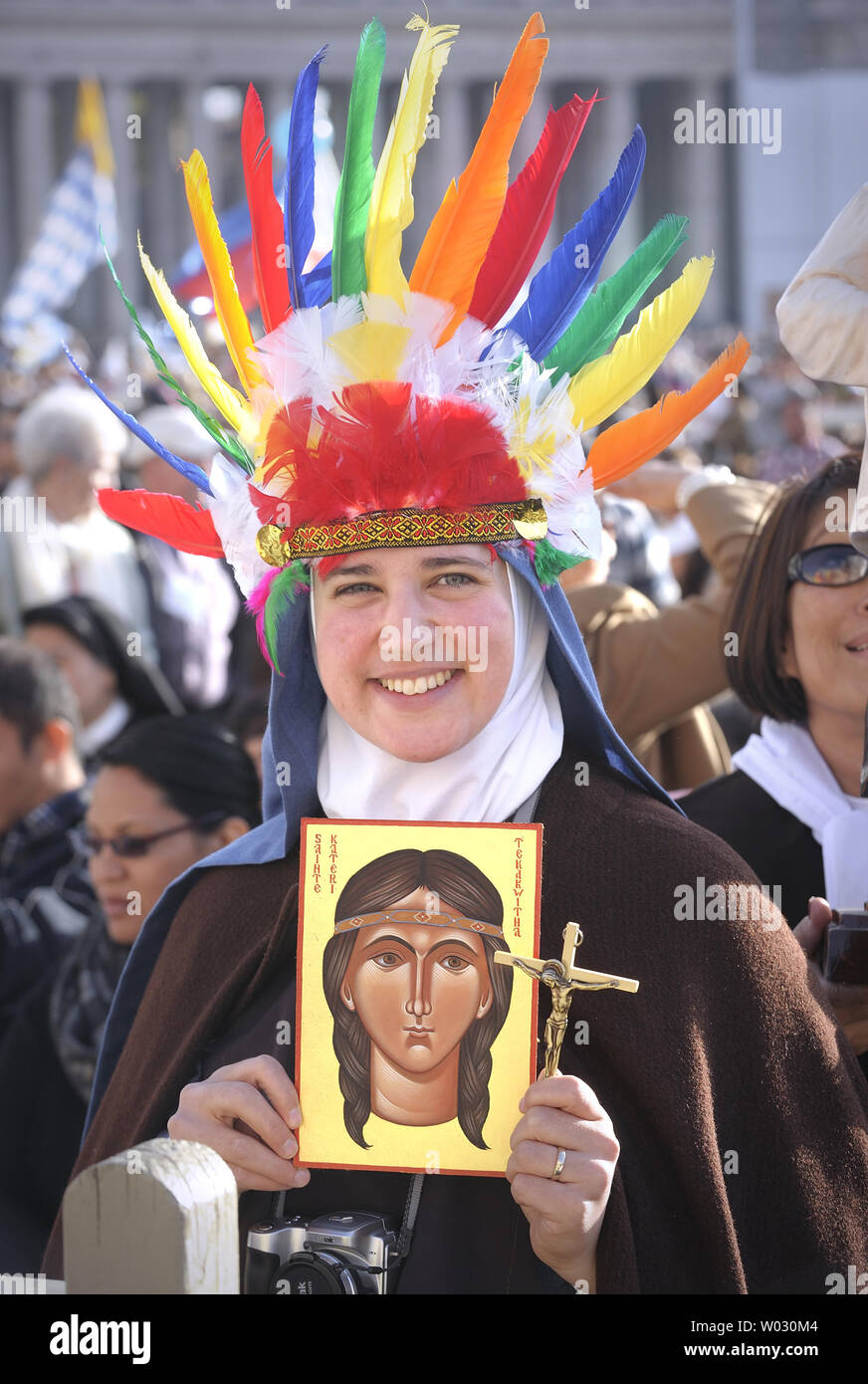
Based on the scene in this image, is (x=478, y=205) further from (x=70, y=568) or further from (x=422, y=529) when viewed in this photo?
(x=70, y=568)

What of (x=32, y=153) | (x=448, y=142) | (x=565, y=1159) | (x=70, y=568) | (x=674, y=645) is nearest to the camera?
(x=565, y=1159)

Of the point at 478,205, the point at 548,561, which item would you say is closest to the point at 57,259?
the point at 478,205

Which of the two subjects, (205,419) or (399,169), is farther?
(205,419)

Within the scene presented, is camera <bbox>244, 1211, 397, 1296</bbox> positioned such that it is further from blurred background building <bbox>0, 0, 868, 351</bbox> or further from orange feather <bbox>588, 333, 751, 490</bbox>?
→ blurred background building <bbox>0, 0, 868, 351</bbox>

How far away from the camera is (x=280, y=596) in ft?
7.34

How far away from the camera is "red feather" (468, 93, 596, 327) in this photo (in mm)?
2168

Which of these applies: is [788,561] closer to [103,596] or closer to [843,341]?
[843,341]

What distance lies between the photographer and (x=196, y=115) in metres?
50.5

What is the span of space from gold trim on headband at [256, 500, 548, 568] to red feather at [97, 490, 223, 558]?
0.34 meters

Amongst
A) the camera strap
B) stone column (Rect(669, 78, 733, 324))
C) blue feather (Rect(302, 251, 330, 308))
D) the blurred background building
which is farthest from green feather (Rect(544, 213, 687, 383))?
stone column (Rect(669, 78, 733, 324))

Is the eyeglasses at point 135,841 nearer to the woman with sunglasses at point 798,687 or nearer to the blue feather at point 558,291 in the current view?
the woman with sunglasses at point 798,687

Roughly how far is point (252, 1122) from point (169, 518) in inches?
37.4

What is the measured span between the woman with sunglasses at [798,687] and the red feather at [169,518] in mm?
1025
